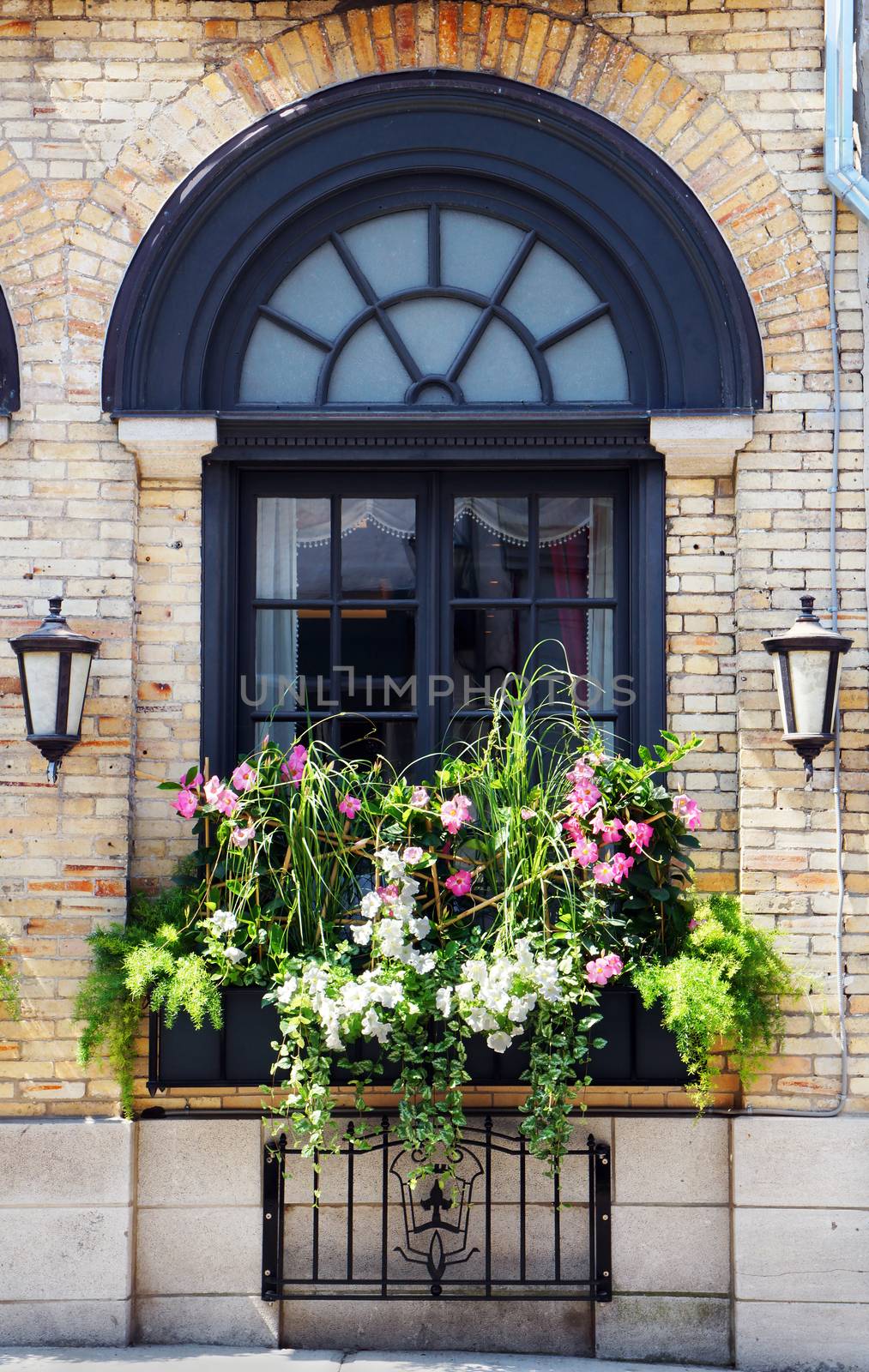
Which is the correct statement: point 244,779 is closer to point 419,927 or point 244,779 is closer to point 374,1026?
point 419,927

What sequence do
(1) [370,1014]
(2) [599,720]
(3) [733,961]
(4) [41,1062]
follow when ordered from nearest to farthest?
(1) [370,1014] → (3) [733,961] → (4) [41,1062] → (2) [599,720]

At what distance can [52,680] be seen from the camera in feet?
15.5

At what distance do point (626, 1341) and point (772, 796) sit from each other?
1967 mm

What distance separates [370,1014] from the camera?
429 centimetres

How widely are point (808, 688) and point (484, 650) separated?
1.24 m

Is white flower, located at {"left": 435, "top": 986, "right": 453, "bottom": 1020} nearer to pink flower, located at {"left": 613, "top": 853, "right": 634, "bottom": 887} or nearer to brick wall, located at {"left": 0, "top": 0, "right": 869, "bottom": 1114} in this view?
pink flower, located at {"left": 613, "top": 853, "right": 634, "bottom": 887}

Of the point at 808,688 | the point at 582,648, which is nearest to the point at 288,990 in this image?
the point at 582,648

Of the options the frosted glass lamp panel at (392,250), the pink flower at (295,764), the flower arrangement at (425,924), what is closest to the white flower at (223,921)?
the flower arrangement at (425,924)

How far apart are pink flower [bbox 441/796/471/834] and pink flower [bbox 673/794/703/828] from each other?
0.70 meters

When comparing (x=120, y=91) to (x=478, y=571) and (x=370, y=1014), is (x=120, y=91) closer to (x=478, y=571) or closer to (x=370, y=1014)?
(x=478, y=571)

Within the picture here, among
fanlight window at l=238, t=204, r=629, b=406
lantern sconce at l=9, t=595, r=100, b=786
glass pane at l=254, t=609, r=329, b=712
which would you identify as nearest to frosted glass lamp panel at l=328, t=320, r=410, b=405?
fanlight window at l=238, t=204, r=629, b=406

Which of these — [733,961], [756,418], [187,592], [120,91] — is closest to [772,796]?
[733,961]

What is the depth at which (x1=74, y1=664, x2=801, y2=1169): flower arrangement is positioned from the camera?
4.38 meters

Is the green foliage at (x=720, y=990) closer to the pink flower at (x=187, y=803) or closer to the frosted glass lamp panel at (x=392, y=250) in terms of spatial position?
the pink flower at (x=187, y=803)
